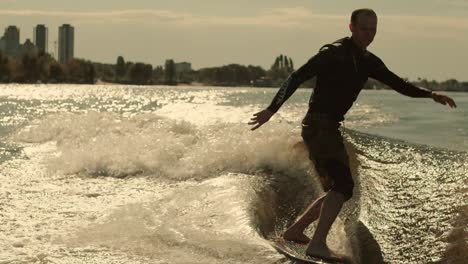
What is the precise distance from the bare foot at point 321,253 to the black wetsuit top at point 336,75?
3.44 feet

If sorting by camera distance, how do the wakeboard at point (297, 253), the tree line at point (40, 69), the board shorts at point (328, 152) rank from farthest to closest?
the tree line at point (40, 69)
the board shorts at point (328, 152)
the wakeboard at point (297, 253)

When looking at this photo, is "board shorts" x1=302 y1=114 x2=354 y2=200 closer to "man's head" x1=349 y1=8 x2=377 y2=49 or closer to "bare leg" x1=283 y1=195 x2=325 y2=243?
"bare leg" x1=283 y1=195 x2=325 y2=243

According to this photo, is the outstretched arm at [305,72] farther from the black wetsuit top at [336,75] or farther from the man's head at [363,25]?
the man's head at [363,25]

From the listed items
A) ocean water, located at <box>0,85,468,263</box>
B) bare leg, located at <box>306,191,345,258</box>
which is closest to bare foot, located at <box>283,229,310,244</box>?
ocean water, located at <box>0,85,468,263</box>

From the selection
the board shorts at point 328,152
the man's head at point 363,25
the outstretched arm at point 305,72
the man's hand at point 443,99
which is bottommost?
the board shorts at point 328,152

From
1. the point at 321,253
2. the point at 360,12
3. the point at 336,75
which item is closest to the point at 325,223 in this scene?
the point at 321,253

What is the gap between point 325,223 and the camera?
546 cm

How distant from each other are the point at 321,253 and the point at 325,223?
244 millimetres

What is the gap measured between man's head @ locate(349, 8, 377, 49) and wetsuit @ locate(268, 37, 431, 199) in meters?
0.09

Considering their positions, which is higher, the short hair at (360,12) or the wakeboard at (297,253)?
the short hair at (360,12)

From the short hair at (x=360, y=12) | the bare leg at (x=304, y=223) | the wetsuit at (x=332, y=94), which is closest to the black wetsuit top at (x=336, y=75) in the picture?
the wetsuit at (x=332, y=94)

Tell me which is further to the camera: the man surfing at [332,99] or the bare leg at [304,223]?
the bare leg at [304,223]

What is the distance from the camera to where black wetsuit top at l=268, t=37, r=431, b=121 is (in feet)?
17.8

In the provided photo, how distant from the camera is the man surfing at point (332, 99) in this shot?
5.41 metres
